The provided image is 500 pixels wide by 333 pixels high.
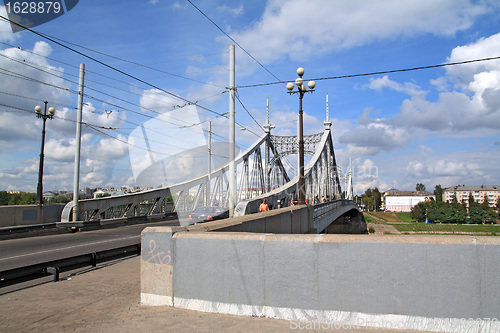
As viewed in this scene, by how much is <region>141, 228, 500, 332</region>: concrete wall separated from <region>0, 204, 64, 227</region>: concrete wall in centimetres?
1494

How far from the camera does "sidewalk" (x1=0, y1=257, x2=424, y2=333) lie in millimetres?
4191

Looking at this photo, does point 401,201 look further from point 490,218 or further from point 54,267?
point 54,267

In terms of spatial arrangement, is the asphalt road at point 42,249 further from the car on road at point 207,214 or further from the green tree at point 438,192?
the green tree at point 438,192

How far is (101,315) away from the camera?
189 inches

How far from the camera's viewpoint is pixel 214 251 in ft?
15.3

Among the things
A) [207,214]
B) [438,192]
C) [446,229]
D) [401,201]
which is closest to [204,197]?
[207,214]

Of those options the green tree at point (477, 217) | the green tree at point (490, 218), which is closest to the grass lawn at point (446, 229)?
the green tree at point (477, 217)

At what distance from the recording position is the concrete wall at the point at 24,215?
1631cm

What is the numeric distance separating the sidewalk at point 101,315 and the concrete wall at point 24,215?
39.2ft

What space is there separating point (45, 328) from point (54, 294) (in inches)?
77.2

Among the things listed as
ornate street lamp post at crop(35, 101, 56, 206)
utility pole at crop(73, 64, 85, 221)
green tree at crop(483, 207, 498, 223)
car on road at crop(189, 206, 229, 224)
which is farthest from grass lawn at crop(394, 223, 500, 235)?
ornate street lamp post at crop(35, 101, 56, 206)

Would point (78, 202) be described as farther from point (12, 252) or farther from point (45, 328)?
point (45, 328)

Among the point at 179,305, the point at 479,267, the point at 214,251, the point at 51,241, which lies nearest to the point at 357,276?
the point at 479,267

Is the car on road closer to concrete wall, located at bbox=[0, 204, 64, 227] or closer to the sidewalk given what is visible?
concrete wall, located at bbox=[0, 204, 64, 227]
